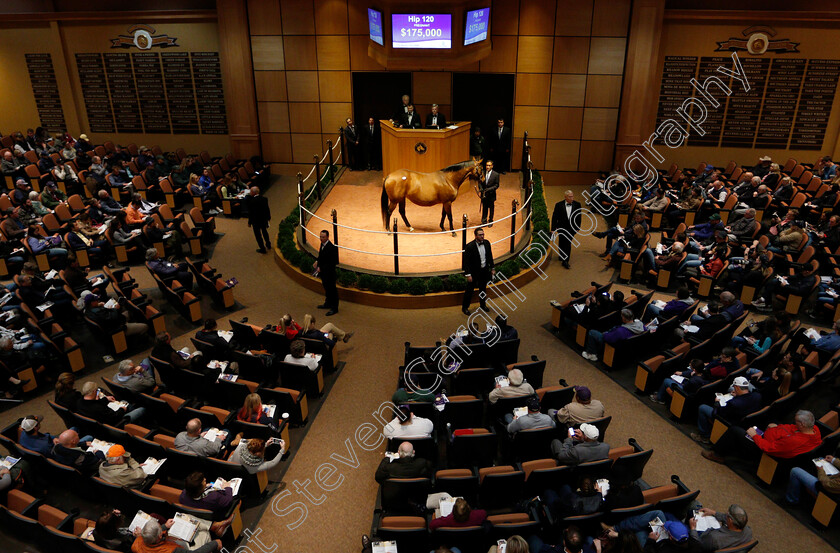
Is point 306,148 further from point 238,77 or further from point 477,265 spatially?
point 477,265

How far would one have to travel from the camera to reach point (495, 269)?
36.5ft

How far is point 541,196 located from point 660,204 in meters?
2.83

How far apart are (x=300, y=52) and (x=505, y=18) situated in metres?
5.72

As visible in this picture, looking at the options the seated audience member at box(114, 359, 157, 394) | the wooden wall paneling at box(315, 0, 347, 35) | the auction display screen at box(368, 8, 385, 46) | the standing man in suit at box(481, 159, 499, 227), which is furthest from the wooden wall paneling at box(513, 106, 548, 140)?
the seated audience member at box(114, 359, 157, 394)

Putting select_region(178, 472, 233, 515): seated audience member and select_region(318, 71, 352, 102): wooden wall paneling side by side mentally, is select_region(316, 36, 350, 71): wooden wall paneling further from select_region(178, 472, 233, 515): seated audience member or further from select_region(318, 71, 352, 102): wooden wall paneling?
select_region(178, 472, 233, 515): seated audience member

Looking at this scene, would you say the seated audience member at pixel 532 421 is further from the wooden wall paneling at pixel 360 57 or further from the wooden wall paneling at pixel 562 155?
the wooden wall paneling at pixel 360 57

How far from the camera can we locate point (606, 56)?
15672 millimetres

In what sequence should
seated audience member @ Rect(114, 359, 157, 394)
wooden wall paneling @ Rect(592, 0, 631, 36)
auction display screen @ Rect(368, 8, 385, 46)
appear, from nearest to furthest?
1. seated audience member @ Rect(114, 359, 157, 394)
2. auction display screen @ Rect(368, 8, 385, 46)
3. wooden wall paneling @ Rect(592, 0, 631, 36)

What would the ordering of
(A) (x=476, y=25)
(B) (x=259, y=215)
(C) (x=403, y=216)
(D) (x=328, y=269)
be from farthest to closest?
(A) (x=476, y=25)
(C) (x=403, y=216)
(B) (x=259, y=215)
(D) (x=328, y=269)

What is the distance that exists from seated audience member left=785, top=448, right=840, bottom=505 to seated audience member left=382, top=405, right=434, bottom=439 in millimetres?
4024

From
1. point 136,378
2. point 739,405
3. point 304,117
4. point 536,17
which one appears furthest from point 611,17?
point 136,378

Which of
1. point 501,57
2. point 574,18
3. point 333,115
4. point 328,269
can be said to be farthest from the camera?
point 333,115

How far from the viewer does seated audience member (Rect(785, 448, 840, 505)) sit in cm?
610

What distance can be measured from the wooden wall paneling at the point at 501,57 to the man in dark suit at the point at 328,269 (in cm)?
850
